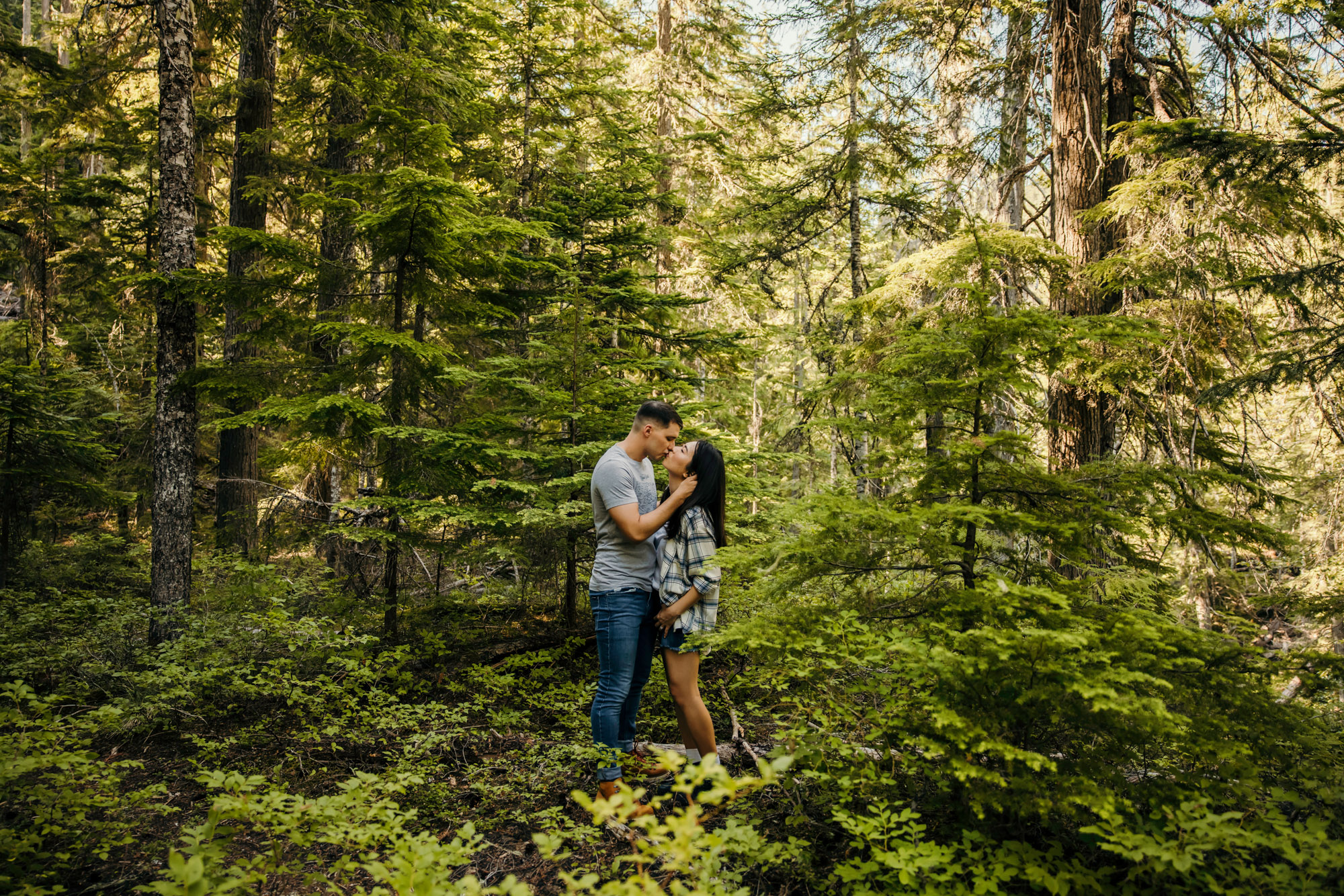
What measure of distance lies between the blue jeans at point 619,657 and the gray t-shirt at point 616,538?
0.08m

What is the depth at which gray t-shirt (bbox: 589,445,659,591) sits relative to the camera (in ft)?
12.7

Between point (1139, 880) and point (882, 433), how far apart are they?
7.18ft

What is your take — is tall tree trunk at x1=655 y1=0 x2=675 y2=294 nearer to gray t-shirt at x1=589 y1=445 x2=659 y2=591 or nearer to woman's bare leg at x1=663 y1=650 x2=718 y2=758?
gray t-shirt at x1=589 y1=445 x2=659 y2=591

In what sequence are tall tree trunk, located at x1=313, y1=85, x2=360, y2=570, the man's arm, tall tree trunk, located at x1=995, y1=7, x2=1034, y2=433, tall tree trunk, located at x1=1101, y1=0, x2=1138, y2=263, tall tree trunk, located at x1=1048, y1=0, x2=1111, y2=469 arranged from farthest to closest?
tall tree trunk, located at x1=313, y1=85, x2=360, y2=570, tall tree trunk, located at x1=995, y1=7, x2=1034, y2=433, tall tree trunk, located at x1=1101, y1=0, x2=1138, y2=263, tall tree trunk, located at x1=1048, y1=0, x2=1111, y2=469, the man's arm

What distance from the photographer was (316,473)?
11.7 metres

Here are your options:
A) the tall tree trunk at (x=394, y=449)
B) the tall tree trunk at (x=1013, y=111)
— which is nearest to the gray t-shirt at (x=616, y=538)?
the tall tree trunk at (x=394, y=449)

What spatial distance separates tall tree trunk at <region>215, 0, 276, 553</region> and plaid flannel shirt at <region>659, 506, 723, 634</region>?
7031 mm

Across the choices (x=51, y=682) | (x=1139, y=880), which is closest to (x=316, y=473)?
(x=51, y=682)

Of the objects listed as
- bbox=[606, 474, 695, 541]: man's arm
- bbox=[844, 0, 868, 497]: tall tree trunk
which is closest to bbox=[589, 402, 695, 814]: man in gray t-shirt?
bbox=[606, 474, 695, 541]: man's arm

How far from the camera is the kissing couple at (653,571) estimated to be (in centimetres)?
383

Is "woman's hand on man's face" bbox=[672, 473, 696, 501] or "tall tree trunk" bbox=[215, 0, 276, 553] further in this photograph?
"tall tree trunk" bbox=[215, 0, 276, 553]

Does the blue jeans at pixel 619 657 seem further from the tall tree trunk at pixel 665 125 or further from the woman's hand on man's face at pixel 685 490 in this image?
the tall tree trunk at pixel 665 125

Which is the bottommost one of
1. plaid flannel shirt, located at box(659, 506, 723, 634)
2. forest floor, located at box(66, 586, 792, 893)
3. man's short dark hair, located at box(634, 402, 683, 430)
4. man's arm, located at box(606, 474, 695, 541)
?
Result: forest floor, located at box(66, 586, 792, 893)

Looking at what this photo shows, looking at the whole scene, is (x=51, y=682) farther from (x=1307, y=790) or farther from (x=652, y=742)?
(x=1307, y=790)
